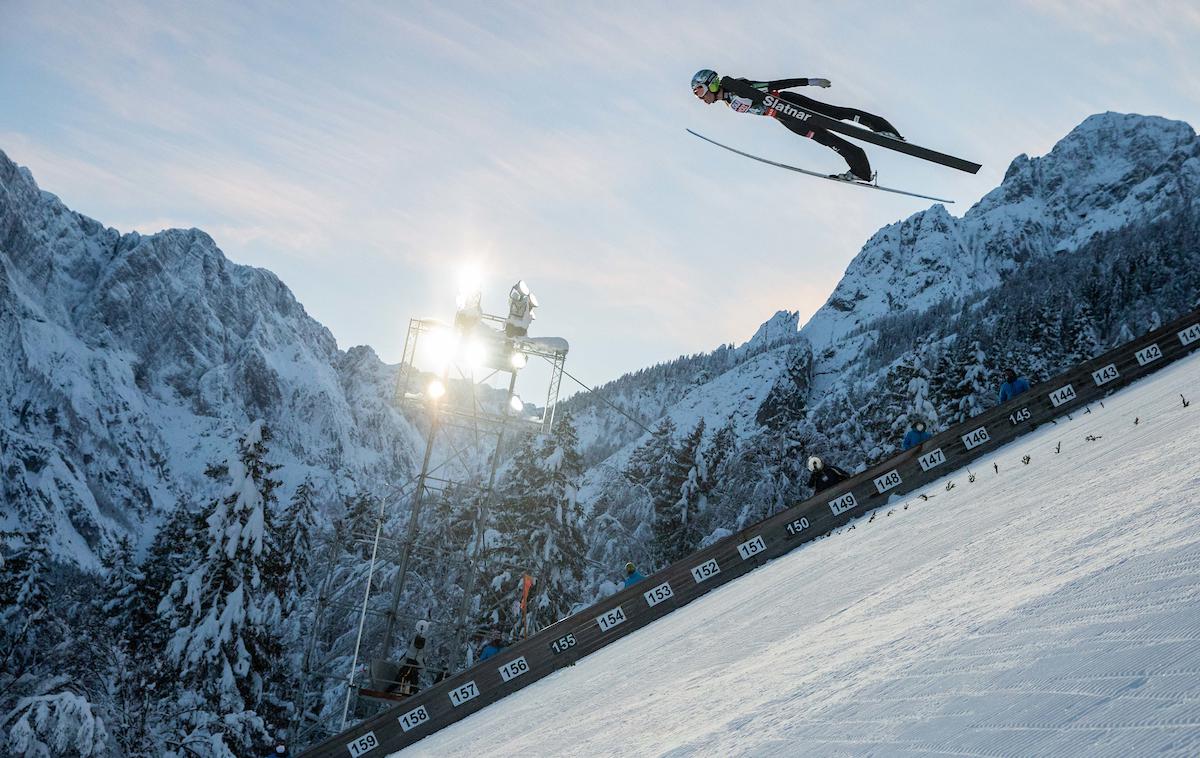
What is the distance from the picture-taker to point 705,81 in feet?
43.9

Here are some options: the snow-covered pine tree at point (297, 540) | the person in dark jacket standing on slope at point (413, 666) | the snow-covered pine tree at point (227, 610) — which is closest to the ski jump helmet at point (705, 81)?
the person in dark jacket standing on slope at point (413, 666)

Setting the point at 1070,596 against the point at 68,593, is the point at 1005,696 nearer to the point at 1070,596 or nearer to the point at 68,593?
the point at 1070,596

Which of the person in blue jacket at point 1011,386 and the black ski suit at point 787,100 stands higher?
the black ski suit at point 787,100

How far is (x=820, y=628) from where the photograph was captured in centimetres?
623

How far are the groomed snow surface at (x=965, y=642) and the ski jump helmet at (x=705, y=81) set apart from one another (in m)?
6.66

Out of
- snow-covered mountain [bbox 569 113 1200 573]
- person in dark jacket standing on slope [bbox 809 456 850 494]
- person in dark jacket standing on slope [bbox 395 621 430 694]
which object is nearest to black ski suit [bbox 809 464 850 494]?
person in dark jacket standing on slope [bbox 809 456 850 494]

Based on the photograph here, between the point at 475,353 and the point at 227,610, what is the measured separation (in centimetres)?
1062

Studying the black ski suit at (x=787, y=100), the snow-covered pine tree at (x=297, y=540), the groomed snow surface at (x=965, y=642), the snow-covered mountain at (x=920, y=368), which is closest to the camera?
the groomed snow surface at (x=965, y=642)

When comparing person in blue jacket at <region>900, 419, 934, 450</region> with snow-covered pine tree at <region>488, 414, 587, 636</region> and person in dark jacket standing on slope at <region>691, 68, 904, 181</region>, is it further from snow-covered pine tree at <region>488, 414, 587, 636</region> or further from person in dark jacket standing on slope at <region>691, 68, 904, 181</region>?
snow-covered pine tree at <region>488, 414, 587, 636</region>

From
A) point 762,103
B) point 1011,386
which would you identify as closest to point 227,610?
point 762,103

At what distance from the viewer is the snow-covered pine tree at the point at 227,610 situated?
26.3 metres

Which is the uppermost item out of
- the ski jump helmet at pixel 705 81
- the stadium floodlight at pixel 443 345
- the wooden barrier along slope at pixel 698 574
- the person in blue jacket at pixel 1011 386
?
the stadium floodlight at pixel 443 345

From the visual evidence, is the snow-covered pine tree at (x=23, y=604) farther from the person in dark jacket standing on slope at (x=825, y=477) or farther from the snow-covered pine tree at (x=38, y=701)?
the person in dark jacket standing on slope at (x=825, y=477)

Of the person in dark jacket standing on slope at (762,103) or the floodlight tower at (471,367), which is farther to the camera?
the floodlight tower at (471,367)
